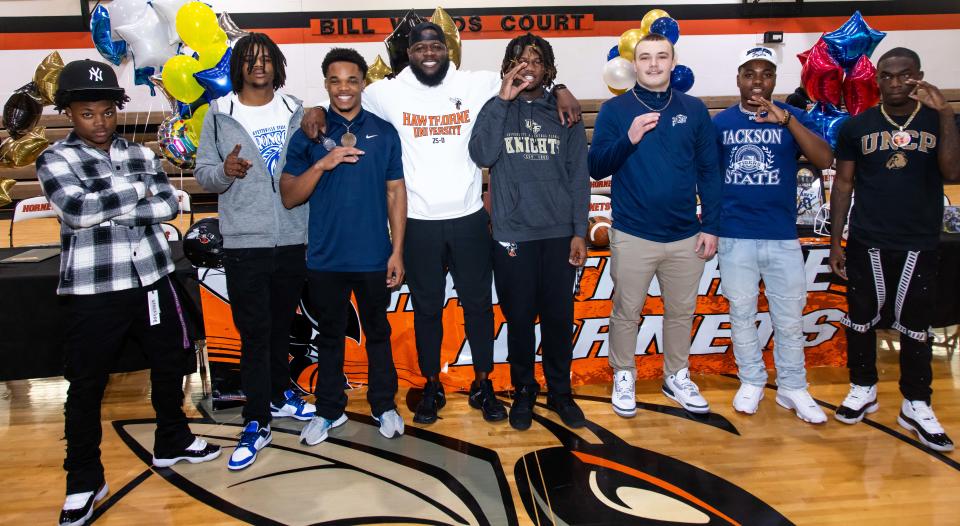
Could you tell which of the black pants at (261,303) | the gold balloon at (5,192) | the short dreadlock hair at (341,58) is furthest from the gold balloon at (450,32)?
the gold balloon at (5,192)

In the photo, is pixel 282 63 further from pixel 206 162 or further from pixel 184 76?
pixel 184 76

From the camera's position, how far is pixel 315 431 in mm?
2928

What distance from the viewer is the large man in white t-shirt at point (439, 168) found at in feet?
9.10

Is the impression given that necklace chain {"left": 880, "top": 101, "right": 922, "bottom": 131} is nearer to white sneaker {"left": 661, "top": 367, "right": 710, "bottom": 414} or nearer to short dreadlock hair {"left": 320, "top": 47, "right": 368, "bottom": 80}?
white sneaker {"left": 661, "top": 367, "right": 710, "bottom": 414}

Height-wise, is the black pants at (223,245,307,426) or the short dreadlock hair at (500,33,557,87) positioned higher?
the short dreadlock hair at (500,33,557,87)

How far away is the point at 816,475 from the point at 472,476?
1.45 m

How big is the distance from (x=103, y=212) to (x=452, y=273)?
144cm

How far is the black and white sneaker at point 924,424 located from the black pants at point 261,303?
292cm

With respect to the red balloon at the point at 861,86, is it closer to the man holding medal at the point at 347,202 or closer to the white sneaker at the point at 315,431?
the man holding medal at the point at 347,202

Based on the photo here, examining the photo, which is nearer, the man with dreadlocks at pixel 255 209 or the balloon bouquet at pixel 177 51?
the man with dreadlocks at pixel 255 209

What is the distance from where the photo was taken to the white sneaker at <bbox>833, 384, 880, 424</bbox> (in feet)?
9.97

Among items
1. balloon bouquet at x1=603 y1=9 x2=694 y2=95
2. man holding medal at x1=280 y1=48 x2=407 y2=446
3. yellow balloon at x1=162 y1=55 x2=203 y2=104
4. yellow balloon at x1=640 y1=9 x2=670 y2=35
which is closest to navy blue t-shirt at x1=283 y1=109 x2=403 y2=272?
man holding medal at x1=280 y1=48 x2=407 y2=446

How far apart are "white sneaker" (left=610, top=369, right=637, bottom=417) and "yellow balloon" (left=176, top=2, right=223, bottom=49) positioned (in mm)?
2888

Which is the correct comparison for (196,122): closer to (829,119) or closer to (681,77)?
(681,77)
